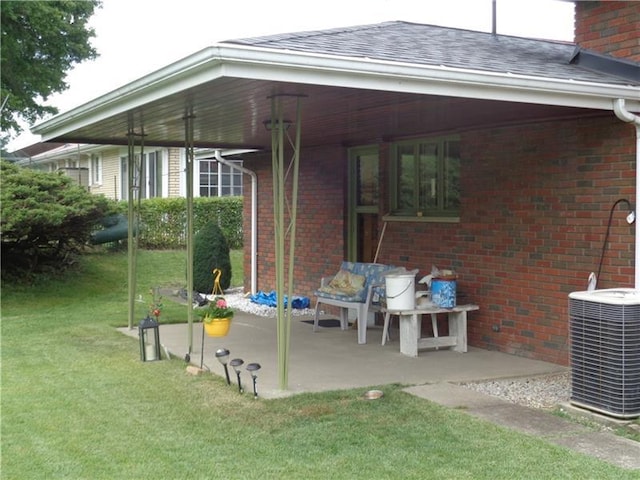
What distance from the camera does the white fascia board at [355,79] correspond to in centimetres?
502

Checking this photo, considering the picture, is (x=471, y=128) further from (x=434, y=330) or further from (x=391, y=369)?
(x=391, y=369)

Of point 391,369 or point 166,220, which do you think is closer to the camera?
point 391,369

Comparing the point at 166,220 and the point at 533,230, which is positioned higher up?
the point at 166,220

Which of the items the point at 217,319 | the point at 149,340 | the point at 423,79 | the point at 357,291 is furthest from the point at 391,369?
the point at 423,79

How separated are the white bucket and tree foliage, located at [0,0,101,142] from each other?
1668 cm

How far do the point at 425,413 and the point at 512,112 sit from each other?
3334 mm

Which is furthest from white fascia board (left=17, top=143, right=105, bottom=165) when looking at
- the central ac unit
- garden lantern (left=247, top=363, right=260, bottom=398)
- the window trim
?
the central ac unit

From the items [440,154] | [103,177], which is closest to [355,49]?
[440,154]

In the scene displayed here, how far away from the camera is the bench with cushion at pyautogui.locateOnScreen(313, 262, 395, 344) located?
9.16 meters

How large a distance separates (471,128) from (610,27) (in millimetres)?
1913

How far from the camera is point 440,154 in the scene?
943 cm

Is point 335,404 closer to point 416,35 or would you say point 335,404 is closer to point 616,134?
point 616,134

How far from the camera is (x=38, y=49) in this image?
23.2 meters

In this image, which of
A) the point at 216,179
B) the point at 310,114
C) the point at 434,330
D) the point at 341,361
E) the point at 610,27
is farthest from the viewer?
the point at 216,179
